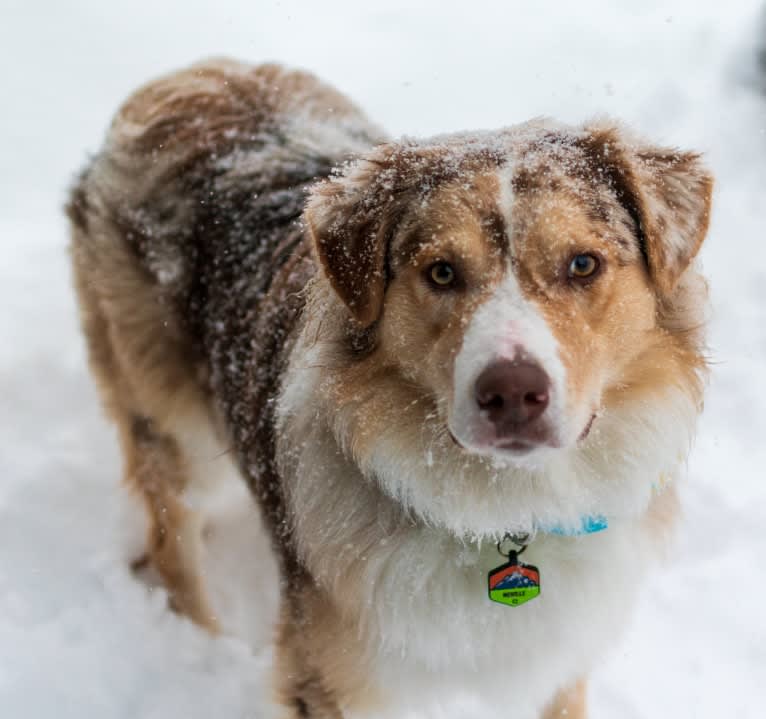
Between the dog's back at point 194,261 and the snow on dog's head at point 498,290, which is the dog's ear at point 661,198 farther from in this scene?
the dog's back at point 194,261

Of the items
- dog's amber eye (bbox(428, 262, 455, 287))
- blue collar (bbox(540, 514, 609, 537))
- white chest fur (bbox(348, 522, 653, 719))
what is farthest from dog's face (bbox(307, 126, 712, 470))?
white chest fur (bbox(348, 522, 653, 719))

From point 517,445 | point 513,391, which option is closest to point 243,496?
point 517,445

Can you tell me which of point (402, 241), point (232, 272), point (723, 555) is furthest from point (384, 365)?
point (723, 555)

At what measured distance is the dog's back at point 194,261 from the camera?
3.47 m

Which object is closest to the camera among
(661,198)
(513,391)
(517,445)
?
(513,391)

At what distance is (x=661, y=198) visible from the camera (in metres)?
2.51

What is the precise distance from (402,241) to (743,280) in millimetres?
3358

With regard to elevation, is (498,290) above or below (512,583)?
above

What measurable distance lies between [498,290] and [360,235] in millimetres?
476

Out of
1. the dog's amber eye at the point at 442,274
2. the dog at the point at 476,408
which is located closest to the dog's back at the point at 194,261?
the dog at the point at 476,408

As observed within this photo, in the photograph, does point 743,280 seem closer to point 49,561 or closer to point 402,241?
point 402,241

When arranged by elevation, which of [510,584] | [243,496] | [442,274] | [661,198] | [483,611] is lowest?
[243,496]

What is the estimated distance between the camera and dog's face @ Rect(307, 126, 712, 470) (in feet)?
7.13

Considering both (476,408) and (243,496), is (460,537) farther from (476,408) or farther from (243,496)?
(243,496)
